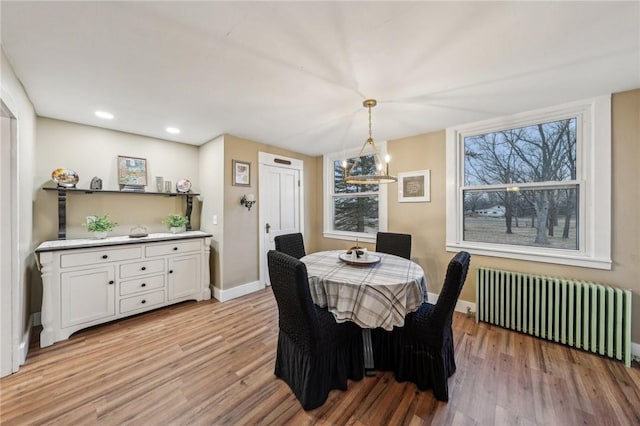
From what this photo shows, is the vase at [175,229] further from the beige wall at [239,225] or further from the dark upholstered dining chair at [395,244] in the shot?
the dark upholstered dining chair at [395,244]

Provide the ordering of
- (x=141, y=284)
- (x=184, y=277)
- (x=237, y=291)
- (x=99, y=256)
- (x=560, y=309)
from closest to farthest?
(x=560, y=309) < (x=99, y=256) < (x=141, y=284) < (x=184, y=277) < (x=237, y=291)

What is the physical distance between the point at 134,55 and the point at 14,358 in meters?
2.59

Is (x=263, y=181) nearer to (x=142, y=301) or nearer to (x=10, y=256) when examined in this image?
A: (x=142, y=301)

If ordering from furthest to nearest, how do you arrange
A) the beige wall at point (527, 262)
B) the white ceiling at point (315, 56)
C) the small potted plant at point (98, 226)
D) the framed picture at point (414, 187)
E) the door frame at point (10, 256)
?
→ the framed picture at point (414, 187), the small potted plant at point (98, 226), the beige wall at point (527, 262), the door frame at point (10, 256), the white ceiling at point (315, 56)

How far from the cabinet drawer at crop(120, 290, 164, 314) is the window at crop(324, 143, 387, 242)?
278 centimetres

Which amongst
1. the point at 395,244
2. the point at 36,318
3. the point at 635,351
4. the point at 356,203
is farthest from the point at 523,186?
the point at 36,318

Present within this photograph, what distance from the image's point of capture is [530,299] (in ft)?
8.12

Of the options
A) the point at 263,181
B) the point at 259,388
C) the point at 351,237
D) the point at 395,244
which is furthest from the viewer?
the point at 351,237

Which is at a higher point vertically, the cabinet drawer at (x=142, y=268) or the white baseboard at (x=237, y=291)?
the cabinet drawer at (x=142, y=268)

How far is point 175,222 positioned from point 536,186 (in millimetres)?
4590

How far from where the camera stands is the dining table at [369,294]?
5.46ft

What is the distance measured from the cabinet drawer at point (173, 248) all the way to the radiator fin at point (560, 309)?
3.70 meters

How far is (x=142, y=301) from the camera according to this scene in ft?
9.59

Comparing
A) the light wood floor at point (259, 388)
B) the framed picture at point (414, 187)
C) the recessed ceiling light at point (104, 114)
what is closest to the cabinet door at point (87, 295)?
the light wood floor at point (259, 388)
